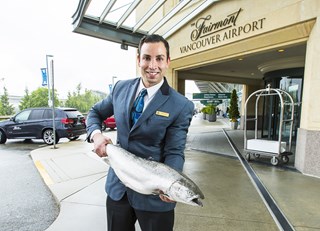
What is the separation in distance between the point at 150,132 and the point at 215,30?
607 cm

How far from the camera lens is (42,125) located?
948 centimetres

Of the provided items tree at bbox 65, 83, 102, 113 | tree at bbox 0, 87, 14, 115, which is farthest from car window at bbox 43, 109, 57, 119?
tree at bbox 65, 83, 102, 113

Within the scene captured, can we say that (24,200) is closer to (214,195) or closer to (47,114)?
(214,195)

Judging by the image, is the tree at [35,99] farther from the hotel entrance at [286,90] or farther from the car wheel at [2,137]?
A: the hotel entrance at [286,90]

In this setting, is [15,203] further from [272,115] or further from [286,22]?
[272,115]

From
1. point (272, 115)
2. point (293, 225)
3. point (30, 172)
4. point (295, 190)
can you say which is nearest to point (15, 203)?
point (30, 172)

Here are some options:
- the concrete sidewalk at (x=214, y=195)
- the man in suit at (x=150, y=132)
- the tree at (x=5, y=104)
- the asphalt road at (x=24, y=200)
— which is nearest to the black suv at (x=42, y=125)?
the concrete sidewalk at (x=214, y=195)

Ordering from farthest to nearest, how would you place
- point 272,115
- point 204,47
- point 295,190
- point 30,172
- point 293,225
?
1. point 272,115
2. point 204,47
3. point 30,172
4. point 295,190
5. point 293,225

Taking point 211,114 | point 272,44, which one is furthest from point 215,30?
point 211,114

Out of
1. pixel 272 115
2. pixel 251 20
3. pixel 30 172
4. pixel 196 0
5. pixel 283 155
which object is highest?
pixel 196 0

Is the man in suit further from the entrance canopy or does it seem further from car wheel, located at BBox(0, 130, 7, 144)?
car wheel, located at BBox(0, 130, 7, 144)

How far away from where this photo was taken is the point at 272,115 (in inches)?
369

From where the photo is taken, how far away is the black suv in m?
9.25

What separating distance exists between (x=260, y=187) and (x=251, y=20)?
3.99 m
